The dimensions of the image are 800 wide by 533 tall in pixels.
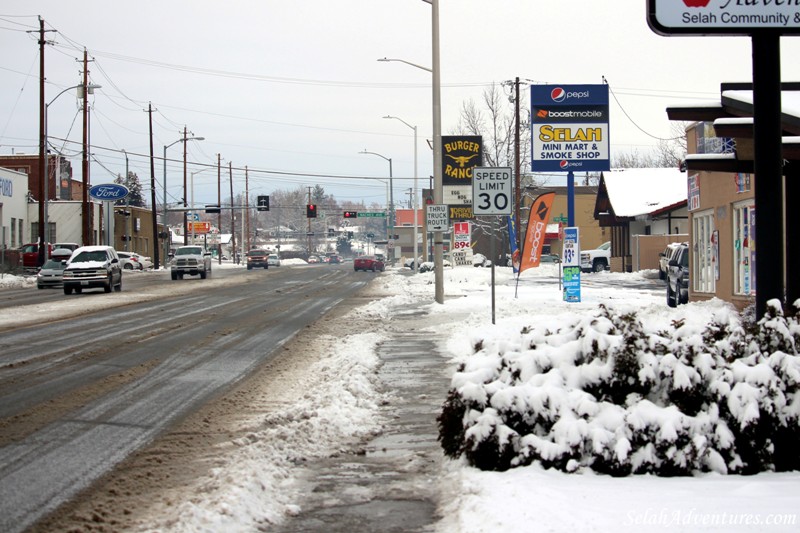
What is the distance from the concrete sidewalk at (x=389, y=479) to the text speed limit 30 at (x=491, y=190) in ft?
17.4

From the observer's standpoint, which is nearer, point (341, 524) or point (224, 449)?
point (341, 524)

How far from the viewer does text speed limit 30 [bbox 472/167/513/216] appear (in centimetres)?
1603

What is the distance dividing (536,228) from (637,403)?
25.2 m

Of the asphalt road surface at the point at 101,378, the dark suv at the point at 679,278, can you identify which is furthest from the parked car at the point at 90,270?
the dark suv at the point at 679,278

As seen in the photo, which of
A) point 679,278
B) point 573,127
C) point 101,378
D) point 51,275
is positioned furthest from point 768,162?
point 51,275

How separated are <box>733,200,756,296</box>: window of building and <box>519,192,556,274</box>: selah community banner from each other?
30.4 feet

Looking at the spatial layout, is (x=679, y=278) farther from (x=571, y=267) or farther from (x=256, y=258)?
(x=256, y=258)

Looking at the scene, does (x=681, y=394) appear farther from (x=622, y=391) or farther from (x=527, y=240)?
(x=527, y=240)

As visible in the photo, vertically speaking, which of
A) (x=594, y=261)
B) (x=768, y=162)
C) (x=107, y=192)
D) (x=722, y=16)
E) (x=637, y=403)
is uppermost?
(x=107, y=192)

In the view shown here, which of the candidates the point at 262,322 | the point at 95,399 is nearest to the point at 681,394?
the point at 95,399

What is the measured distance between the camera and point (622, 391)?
673cm

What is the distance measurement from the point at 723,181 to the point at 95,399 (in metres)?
17.4

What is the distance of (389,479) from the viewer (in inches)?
277

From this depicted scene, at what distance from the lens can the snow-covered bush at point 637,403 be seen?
6258 mm
